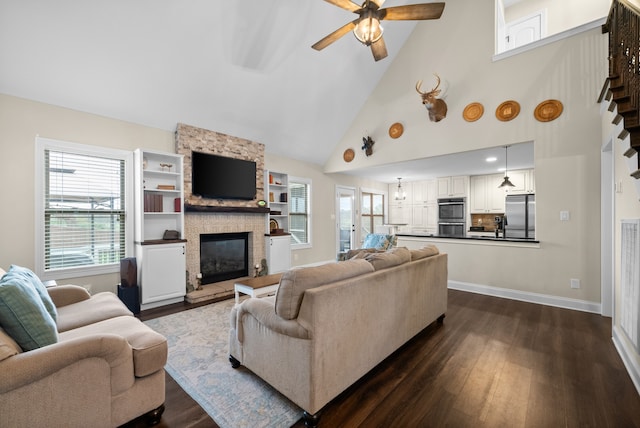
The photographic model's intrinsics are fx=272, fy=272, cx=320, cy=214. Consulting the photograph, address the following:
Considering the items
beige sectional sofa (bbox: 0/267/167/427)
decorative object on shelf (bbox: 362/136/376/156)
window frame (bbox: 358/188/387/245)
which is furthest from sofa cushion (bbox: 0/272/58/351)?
window frame (bbox: 358/188/387/245)

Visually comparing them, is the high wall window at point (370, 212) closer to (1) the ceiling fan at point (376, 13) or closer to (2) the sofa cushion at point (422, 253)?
(2) the sofa cushion at point (422, 253)

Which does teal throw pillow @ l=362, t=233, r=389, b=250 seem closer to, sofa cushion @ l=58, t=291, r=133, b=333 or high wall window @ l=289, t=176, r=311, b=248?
high wall window @ l=289, t=176, r=311, b=248

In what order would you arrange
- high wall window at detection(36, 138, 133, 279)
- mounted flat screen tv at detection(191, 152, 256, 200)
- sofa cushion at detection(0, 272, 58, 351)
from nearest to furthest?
sofa cushion at detection(0, 272, 58, 351) < high wall window at detection(36, 138, 133, 279) < mounted flat screen tv at detection(191, 152, 256, 200)

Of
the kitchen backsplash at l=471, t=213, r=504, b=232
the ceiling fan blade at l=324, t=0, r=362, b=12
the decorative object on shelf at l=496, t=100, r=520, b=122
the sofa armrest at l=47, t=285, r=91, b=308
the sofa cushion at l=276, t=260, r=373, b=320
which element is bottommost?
the sofa armrest at l=47, t=285, r=91, b=308

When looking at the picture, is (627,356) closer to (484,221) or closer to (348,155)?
(348,155)

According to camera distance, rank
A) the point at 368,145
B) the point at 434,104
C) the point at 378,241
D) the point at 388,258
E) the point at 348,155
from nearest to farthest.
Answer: the point at 388,258 → the point at 434,104 → the point at 378,241 → the point at 368,145 → the point at 348,155

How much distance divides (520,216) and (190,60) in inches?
272

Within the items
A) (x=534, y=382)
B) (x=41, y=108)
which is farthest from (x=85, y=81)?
(x=534, y=382)

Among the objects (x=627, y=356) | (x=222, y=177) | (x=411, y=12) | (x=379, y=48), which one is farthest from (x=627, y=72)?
(x=222, y=177)

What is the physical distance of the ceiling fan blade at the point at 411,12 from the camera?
2488mm

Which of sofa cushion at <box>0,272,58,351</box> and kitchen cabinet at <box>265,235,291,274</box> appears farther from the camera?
kitchen cabinet at <box>265,235,291,274</box>

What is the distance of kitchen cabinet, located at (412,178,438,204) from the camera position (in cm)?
783

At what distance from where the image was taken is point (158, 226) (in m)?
4.23

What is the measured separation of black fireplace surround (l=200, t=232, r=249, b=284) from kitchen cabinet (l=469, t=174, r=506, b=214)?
5881mm
